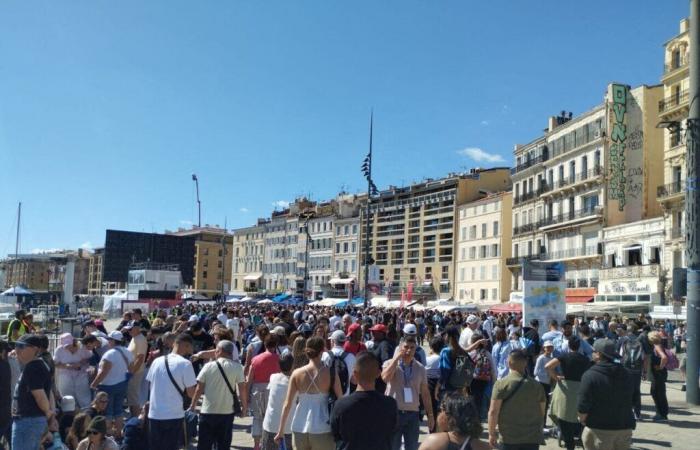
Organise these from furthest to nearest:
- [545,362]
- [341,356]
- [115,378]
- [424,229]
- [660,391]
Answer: [424,229], [660,391], [545,362], [115,378], [341,356]

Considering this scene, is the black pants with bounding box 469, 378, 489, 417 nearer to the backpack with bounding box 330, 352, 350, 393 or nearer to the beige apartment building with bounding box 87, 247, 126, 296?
the backpack with bounding box 330, 352, 350, 393

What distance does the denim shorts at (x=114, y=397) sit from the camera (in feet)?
26.9

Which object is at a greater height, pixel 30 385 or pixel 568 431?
pixel 30 385

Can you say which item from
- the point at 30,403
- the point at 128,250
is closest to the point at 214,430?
the point at 30,403

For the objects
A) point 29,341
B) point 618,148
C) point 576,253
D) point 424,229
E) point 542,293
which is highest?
point 618,148

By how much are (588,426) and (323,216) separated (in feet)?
269

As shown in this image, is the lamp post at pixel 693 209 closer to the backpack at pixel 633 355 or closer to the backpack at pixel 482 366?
the backpack at pixel 633 355

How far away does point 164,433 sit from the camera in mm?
6441

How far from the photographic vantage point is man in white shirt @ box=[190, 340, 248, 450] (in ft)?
22.2

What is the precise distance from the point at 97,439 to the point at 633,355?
8.86 metres

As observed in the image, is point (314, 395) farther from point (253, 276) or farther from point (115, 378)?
point (253, 276)

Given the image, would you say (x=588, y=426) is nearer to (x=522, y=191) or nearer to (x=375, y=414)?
(x=375, y=414)

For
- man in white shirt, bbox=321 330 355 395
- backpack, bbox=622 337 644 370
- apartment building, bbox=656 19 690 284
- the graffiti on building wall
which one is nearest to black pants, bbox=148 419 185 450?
man in white shirt, bbox=321 330 355 395

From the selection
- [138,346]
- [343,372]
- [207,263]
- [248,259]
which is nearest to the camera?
[343,372]
